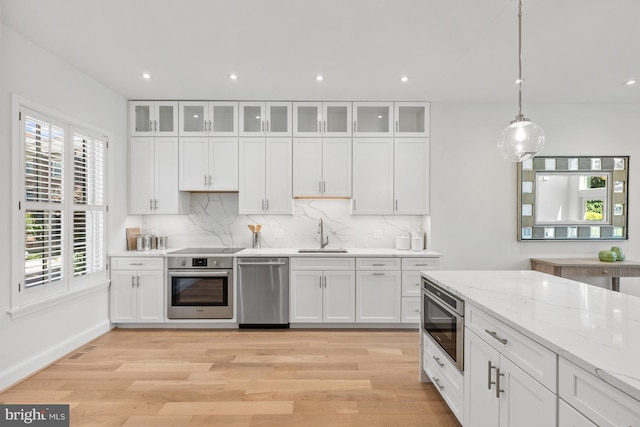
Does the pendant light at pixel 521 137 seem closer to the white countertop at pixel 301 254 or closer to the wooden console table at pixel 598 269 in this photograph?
the white countertop at pixel 301 254

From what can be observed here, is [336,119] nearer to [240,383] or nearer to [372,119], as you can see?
[372,119]

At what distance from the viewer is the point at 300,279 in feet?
12.5

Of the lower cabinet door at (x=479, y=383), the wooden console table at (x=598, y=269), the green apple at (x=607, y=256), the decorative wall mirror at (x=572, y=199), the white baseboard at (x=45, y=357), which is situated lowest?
the white baseboard at (x=45, y=357)

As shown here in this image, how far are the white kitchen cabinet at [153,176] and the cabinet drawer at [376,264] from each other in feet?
7.71

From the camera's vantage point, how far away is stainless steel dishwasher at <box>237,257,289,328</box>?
3.79 meters

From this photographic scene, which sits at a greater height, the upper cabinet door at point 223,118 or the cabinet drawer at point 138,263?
the upper cabinet door at point 223,118

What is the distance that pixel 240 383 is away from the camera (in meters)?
A: 2.61

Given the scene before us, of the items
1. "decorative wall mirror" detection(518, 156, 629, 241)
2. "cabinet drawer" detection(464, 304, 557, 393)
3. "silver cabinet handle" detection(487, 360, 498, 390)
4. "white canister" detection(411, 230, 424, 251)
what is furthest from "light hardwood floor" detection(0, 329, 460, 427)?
"decorative wall mirror" detection(518, 156, 629, 241)

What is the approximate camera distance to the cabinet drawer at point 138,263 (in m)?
3.77

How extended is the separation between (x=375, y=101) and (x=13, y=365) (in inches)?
171

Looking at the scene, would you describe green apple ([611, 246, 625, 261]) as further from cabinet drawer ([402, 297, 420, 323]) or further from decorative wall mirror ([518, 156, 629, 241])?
cabinet drawer ([402, 297, 420, 323])

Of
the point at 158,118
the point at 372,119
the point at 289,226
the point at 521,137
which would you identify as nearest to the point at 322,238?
the point at 289,226

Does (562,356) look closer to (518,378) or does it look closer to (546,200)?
(518,378)

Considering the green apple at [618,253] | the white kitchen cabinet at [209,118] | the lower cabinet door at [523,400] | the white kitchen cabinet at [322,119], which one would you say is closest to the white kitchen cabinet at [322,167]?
the white kitchen cabinet at [322,119]
